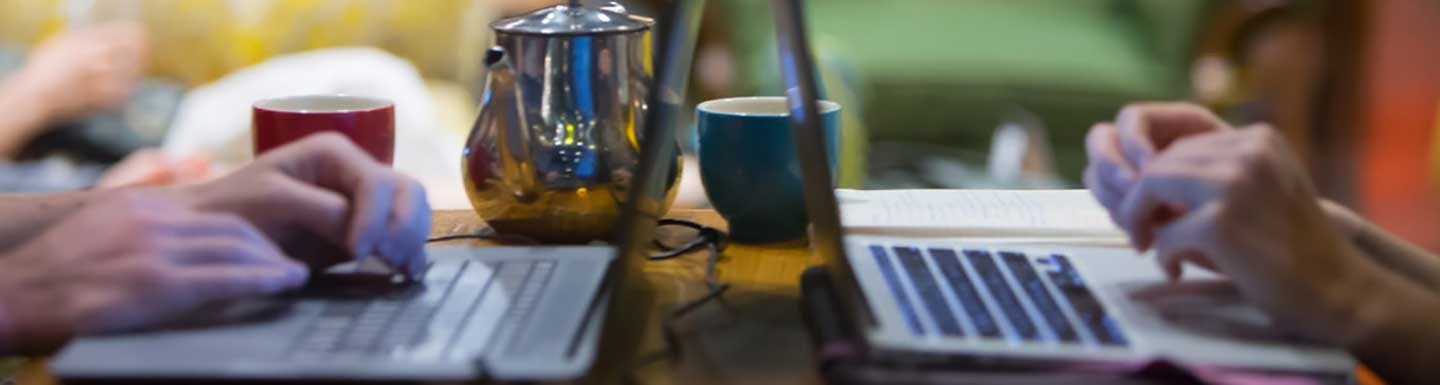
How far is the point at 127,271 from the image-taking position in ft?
1.96

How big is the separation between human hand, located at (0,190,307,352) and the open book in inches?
13.1

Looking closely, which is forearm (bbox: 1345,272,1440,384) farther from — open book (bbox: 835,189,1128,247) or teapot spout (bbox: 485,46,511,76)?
teapot spout (bbox: 485,46,511,76)

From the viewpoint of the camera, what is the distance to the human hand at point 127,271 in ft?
1.94

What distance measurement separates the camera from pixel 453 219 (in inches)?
38.0

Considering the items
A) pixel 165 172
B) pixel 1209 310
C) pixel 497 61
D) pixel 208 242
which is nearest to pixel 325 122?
pixel 497 61

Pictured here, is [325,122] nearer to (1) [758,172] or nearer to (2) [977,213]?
(1) [758,172]

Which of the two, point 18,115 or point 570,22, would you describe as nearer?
point 570,22

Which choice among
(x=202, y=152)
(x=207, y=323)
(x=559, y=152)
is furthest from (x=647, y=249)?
(x=202, y=152)

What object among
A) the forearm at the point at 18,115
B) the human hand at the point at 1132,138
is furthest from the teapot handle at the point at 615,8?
the forearm at the point at 18,115

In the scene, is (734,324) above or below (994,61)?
above

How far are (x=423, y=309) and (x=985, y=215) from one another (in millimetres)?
404

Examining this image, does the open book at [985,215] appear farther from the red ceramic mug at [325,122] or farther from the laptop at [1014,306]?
the red ceramic mug at [325,122]

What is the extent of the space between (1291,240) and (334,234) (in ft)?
1.59

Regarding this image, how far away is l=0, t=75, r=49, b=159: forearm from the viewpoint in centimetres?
186
